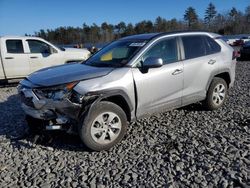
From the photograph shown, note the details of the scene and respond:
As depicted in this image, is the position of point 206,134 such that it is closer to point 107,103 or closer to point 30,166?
point 107,103

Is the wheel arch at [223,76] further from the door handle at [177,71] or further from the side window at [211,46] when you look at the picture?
the door handle at [177,71]

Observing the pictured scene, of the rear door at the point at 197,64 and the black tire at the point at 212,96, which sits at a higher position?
the rear door at the point at 197,64

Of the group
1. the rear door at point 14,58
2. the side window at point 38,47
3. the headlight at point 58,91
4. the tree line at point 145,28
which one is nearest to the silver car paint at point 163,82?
the headlight at point 58,91

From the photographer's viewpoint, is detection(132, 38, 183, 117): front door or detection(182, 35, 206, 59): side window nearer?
detection(132, 38, 183, 117): front door

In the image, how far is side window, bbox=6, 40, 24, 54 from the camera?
1059 cm

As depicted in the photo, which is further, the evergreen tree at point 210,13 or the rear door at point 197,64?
the evergreen tree at point 210,13

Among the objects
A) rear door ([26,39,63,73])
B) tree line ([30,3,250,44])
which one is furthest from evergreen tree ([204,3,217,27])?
rear door ([26,39,63,73])

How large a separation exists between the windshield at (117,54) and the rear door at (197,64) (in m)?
1.00

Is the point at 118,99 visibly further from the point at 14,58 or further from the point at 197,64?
the point at 14,58

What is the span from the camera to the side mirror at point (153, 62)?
4.74 metres

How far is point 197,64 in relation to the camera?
223 inches

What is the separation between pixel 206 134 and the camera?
16.4ft

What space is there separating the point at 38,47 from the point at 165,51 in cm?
703

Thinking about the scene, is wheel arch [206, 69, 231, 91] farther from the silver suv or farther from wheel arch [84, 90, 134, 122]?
wheel arch [84, 90, 134, 122]
